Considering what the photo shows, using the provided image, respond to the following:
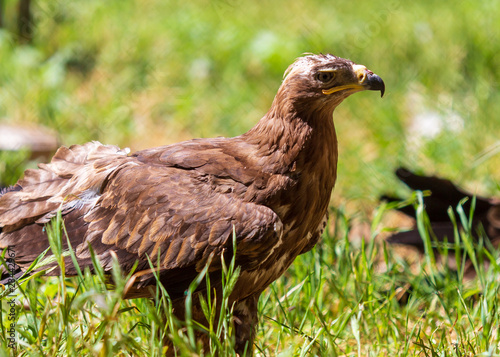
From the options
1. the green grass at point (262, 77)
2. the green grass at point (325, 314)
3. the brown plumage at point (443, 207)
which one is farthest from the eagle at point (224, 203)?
the brown plumage at point (443, 207)

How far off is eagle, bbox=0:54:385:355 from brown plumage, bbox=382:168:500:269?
1.35 m

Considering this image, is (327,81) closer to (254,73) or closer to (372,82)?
(372,82)

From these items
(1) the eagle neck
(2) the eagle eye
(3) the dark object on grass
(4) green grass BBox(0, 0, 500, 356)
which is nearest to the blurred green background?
(4) green grass BBox(0, 0, 500, 356)

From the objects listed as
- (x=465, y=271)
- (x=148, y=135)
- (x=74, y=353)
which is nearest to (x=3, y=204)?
(x=74, y=353)

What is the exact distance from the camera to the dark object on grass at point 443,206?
4152mm

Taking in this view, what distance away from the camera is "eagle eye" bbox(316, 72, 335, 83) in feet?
9.30

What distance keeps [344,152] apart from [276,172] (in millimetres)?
2953

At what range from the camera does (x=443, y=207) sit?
14.0 ft

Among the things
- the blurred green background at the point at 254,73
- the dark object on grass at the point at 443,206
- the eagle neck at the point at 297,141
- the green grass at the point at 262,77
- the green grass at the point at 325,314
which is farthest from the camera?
the blurred green background at the point at 254,73

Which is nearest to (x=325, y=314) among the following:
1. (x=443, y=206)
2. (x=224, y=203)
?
(x=224, y=203)

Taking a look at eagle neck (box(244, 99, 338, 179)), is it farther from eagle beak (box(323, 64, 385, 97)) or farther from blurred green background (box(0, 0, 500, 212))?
blurred green background (box(0, 0, 500, 212))

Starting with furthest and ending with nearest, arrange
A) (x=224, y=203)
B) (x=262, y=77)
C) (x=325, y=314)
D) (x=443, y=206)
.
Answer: (x=262, y=77)
(x=443, y=206)
(x=325, y=314)
(x=224, y=203)

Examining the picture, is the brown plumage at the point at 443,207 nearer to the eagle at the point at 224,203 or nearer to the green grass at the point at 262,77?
the green grass at the point at 262,77

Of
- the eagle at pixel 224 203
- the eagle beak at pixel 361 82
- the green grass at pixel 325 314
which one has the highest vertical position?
the eagle beak at pixel 361 82
